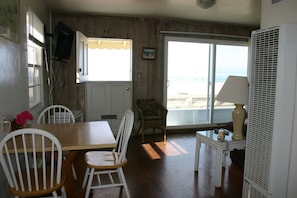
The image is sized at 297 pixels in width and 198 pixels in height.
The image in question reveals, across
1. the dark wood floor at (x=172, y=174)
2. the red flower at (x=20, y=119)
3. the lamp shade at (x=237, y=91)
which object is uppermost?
the lamp shade at (x=237, y=91)

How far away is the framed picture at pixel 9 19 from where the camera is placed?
70.0 inches

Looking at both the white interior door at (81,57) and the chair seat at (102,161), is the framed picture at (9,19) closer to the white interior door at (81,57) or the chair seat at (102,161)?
the chair seat at (102,161)

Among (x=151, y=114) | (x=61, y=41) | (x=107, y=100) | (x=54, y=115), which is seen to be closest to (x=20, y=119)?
(x=54, y=115)

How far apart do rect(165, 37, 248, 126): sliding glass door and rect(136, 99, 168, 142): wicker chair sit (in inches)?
17.8

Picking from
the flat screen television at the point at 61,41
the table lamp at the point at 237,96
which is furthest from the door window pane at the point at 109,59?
the table lamp at the point at 237,96

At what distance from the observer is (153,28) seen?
4.93 m

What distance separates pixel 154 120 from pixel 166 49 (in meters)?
1.60

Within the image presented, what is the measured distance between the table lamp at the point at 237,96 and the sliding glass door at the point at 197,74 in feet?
8.17

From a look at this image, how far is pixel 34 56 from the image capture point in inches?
122

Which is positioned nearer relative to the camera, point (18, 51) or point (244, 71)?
point (18, 51)

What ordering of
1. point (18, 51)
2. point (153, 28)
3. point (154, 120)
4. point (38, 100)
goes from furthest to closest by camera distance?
1. point (153, 28)
2. point (154, 120)
3. point (38, 100)
4. point (18, 51)

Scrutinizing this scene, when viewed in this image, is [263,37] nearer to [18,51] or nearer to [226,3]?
[226,3]

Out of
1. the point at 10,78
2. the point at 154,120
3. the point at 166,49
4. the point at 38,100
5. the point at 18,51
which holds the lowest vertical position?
the point at 154,120

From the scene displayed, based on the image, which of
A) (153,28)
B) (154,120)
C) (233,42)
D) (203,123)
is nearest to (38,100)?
(154,120)
